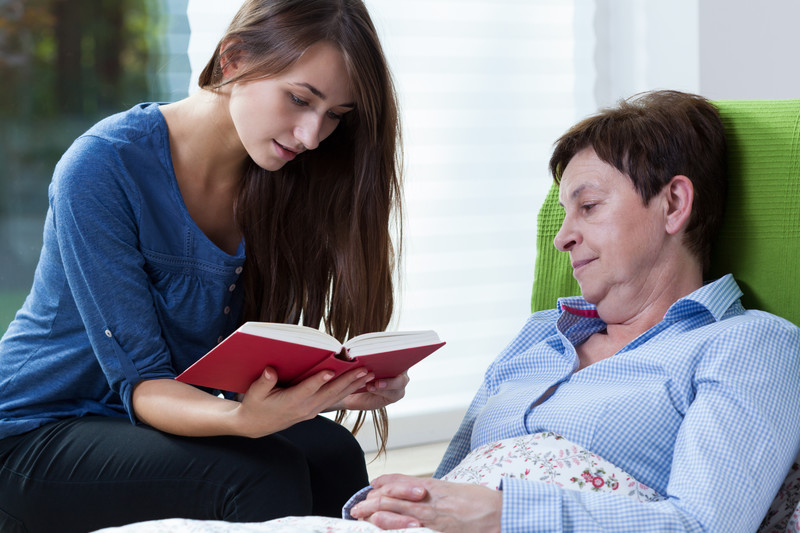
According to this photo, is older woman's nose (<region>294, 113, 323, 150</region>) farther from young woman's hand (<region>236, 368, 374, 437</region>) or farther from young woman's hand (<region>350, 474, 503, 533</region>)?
young woman's hand (<region>350, 474, 503, 533</region>)

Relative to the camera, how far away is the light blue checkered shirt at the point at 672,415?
43.3 inches

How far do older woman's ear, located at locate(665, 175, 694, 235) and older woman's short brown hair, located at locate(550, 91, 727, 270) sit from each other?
14mm

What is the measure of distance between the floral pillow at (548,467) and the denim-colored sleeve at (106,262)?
598 millimetres

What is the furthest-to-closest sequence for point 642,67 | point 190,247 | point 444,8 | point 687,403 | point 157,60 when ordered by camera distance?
1. point 642,67
2. point 444,8
3. point 157,60
4. point 190,247
5. point 687,403

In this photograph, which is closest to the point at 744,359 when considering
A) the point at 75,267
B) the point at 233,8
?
the point at 75,267

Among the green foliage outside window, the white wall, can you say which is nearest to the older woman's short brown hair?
→ the white wall

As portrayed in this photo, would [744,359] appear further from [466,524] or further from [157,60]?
[157,60]

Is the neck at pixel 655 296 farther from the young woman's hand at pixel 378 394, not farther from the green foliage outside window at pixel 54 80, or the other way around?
the green foliage outside window at pixel 54 80

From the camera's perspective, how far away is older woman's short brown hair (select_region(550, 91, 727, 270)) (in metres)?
1.44

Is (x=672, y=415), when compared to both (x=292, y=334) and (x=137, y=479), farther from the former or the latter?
(x=137, y=479)

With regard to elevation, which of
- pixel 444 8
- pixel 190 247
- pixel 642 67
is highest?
pixel 444 8

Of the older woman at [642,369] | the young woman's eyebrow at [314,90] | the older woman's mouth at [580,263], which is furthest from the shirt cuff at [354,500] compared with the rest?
the young woman's eyebrow at [314,90]

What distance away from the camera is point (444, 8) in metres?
3.22

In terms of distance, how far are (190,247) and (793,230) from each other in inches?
43.3
